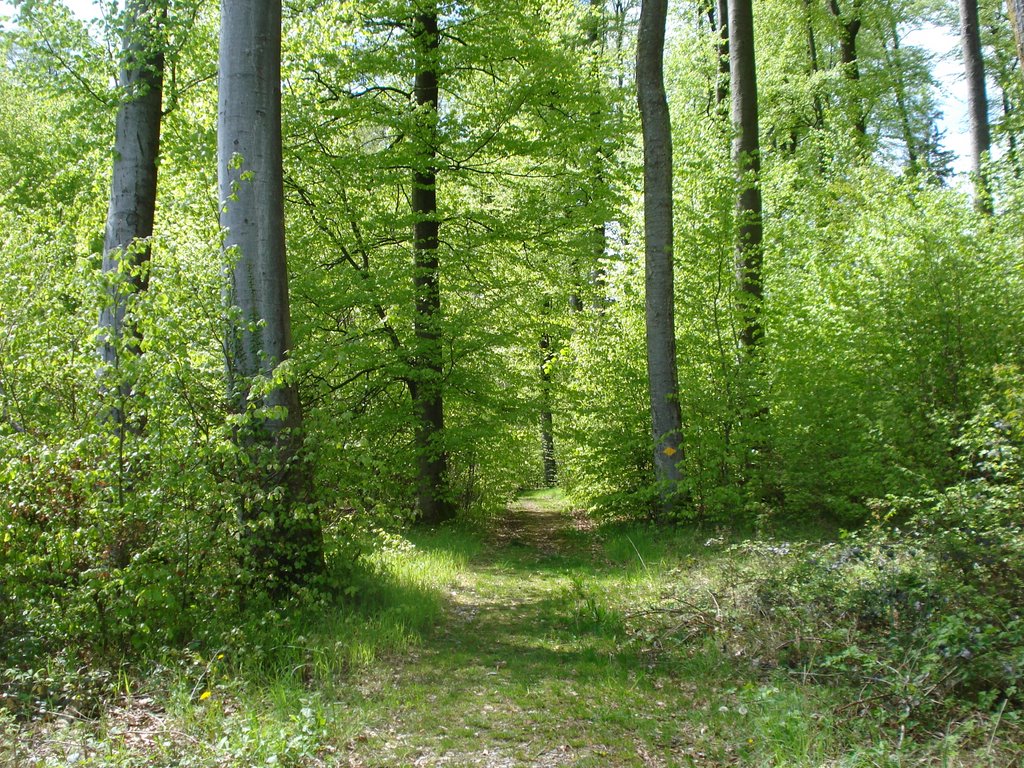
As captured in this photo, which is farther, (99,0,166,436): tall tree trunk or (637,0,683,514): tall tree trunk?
(637,0,683,514): tall tree trunk

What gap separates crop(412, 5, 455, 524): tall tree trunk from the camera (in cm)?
1185

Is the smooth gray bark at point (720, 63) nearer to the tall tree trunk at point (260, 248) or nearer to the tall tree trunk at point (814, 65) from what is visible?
the tall tree trunk at point (814, 65)

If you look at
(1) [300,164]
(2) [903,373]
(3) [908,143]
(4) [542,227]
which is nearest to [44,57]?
(1) [300,164]

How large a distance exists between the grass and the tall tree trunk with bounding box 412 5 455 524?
5.09 metres

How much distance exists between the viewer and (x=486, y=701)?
496 centimetres

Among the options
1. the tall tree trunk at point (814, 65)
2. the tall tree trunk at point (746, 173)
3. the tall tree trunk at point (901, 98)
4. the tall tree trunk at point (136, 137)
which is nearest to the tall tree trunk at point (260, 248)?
the tall tree trunk at point (136, 137)

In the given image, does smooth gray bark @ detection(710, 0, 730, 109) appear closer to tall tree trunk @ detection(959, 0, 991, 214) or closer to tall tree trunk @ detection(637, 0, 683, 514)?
tall tree trunk @ detection(959, 0, 991, 214)

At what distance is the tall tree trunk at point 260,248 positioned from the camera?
5.95 m

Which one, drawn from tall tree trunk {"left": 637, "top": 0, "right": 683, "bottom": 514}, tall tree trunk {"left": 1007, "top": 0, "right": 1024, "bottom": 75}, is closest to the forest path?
tall tree trunk {"left": 637, "top": 0, "right": 683, "bottom": 514}

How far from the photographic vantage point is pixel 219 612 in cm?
533

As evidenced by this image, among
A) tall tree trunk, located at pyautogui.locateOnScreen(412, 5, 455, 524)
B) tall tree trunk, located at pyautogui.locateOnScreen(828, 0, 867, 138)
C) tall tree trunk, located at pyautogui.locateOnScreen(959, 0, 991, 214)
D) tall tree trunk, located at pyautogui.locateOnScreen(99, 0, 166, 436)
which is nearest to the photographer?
tall tree trunk, located at pyautogui.locateOnScreen(99, 0, 166, 436)

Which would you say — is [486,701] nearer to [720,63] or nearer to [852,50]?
[720,63]

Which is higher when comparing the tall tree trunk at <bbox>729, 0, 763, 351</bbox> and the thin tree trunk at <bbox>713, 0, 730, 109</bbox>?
the thin tree trunk at <bbox>713, 0, 730, 109</bbox>

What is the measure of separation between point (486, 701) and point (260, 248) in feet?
13.9
